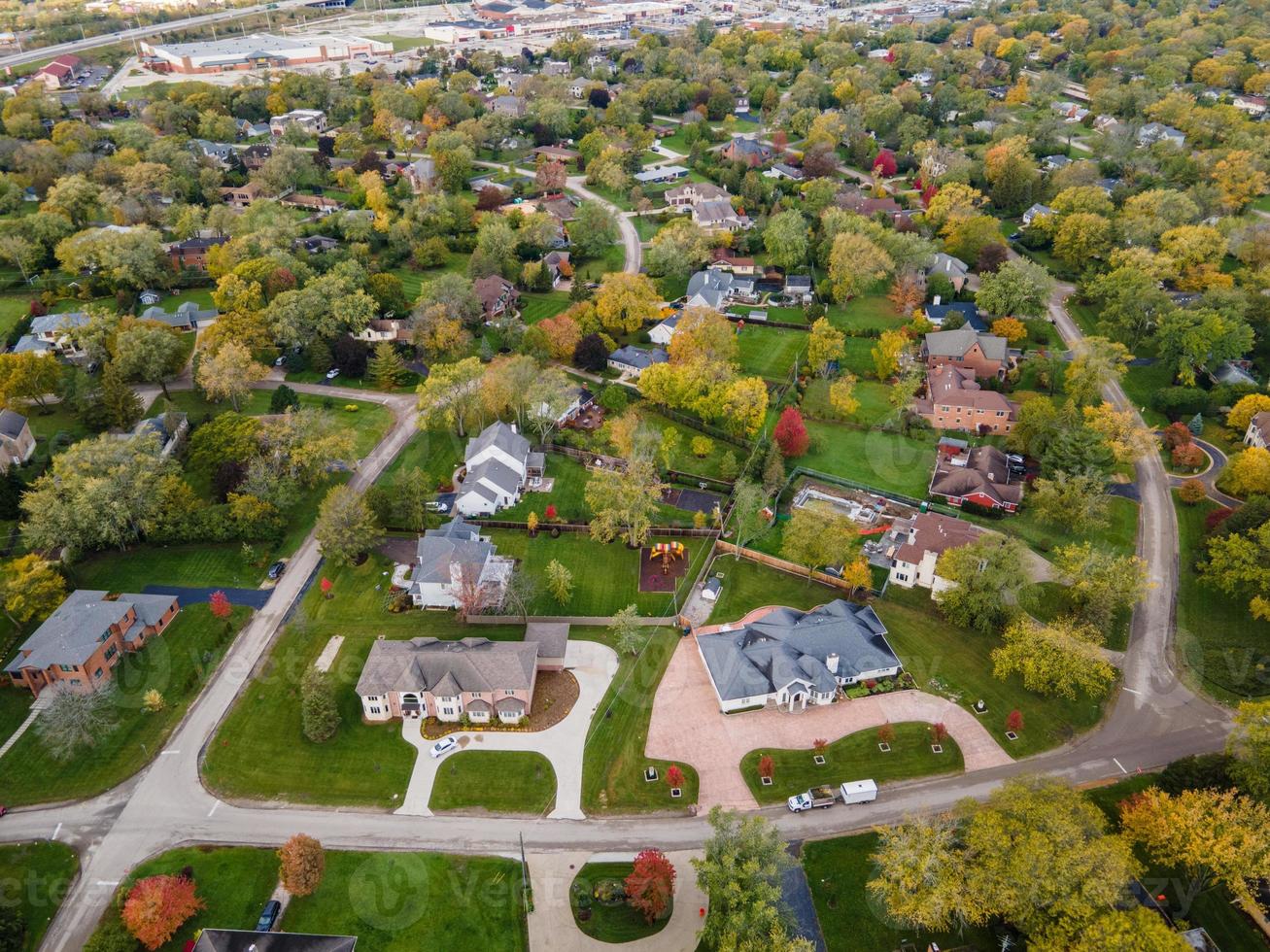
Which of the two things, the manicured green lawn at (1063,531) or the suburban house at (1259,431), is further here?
the suburban house at (1259,431)

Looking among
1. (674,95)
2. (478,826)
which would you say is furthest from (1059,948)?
(674,95)

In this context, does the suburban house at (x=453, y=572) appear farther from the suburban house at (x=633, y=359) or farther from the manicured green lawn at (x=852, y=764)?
the suburban house at (x=633, y=359)

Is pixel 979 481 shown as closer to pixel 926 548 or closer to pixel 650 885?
pixel 926 548

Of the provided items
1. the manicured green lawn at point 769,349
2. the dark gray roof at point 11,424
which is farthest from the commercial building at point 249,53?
the manicured green lawn at point 769,349

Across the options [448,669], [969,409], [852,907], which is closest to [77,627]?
[448,669]

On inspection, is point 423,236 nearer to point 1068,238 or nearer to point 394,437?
point 394,437
